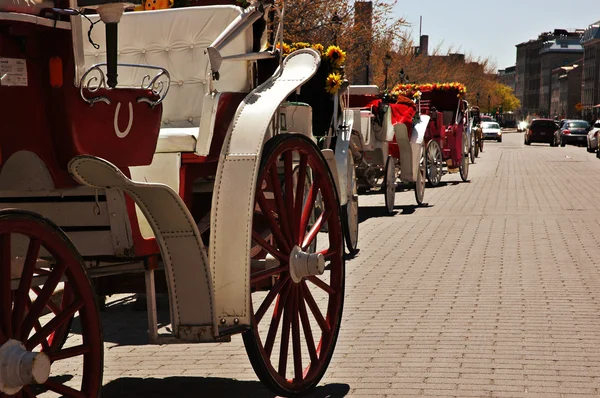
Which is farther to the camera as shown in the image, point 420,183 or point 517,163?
point 517,163

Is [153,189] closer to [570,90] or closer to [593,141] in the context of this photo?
[593,141]

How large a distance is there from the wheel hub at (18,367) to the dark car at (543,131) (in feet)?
219

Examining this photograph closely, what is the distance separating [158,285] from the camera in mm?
5711

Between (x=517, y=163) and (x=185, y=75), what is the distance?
34007 millimetres

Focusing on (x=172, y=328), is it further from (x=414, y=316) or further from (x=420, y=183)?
(x=420, y=183)

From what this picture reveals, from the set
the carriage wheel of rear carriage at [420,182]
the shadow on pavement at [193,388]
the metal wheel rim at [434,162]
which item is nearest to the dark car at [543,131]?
the metal wheel rim at [434,162]

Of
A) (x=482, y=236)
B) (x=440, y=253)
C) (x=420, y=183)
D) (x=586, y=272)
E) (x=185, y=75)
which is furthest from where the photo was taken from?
(x=420, y=183)

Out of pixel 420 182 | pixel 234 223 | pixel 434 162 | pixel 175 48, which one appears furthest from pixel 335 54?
pixel 434 162

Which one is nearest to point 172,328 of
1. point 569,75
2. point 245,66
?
point 245,66

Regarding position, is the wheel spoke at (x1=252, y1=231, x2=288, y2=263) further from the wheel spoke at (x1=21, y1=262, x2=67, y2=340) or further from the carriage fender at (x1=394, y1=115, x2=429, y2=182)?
the carriage fender at (x1=394, y1=115, x2=429, y2=182)

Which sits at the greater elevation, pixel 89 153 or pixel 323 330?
pixel 89 153

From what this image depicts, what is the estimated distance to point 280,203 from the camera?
546 cm

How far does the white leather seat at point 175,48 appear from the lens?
21.3ft

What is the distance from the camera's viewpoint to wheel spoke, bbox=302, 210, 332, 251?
5.75m
